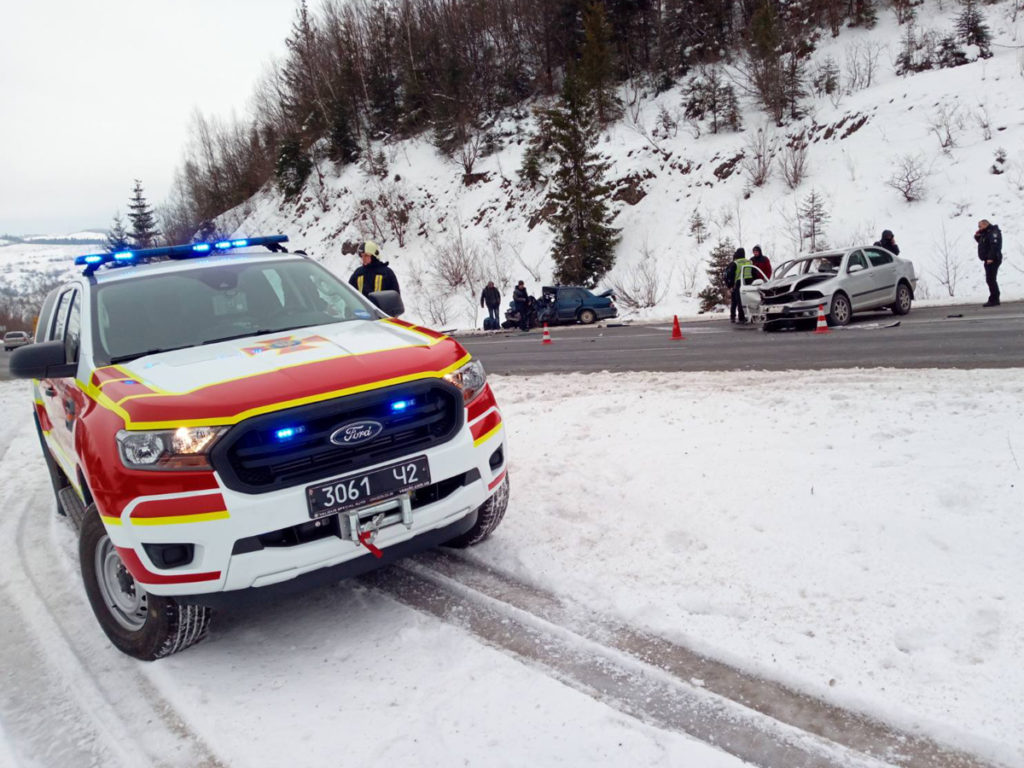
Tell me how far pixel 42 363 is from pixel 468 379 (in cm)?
236

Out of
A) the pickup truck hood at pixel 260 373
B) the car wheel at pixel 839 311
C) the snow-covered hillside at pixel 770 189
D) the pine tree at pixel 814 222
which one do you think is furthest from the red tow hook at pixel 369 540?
the pine tree at pixel 814 222

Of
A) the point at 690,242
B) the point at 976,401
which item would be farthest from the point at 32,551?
the point at 690,242

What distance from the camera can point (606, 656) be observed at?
3.14 metres

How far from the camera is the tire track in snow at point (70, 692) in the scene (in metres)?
2.79

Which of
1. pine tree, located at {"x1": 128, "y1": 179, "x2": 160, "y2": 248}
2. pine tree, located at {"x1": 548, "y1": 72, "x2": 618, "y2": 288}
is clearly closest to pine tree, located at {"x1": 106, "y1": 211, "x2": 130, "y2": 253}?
pine tree, located at {"x1": 128, "y1": 179, "x2": 160, "y2": 248}

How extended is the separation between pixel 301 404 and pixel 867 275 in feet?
51.6

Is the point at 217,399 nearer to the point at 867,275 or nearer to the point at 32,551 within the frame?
the point at 32,551

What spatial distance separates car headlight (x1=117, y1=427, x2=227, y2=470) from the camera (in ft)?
9.83

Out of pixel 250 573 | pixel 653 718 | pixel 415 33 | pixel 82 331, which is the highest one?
pixel 415 33

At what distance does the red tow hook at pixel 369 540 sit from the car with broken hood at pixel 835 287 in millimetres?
13759

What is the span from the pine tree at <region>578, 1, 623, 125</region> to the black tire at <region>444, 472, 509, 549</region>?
40.0 metres

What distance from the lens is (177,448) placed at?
3014 mm

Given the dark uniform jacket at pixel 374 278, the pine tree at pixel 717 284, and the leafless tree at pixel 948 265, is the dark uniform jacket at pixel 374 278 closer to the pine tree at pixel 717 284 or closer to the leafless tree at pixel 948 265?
the leafless tree at pixel 948 265

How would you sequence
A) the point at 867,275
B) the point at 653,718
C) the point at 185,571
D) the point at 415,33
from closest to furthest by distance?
the point at 653,718
the point at 185,571
the point at 867,275
the point at 415,33
